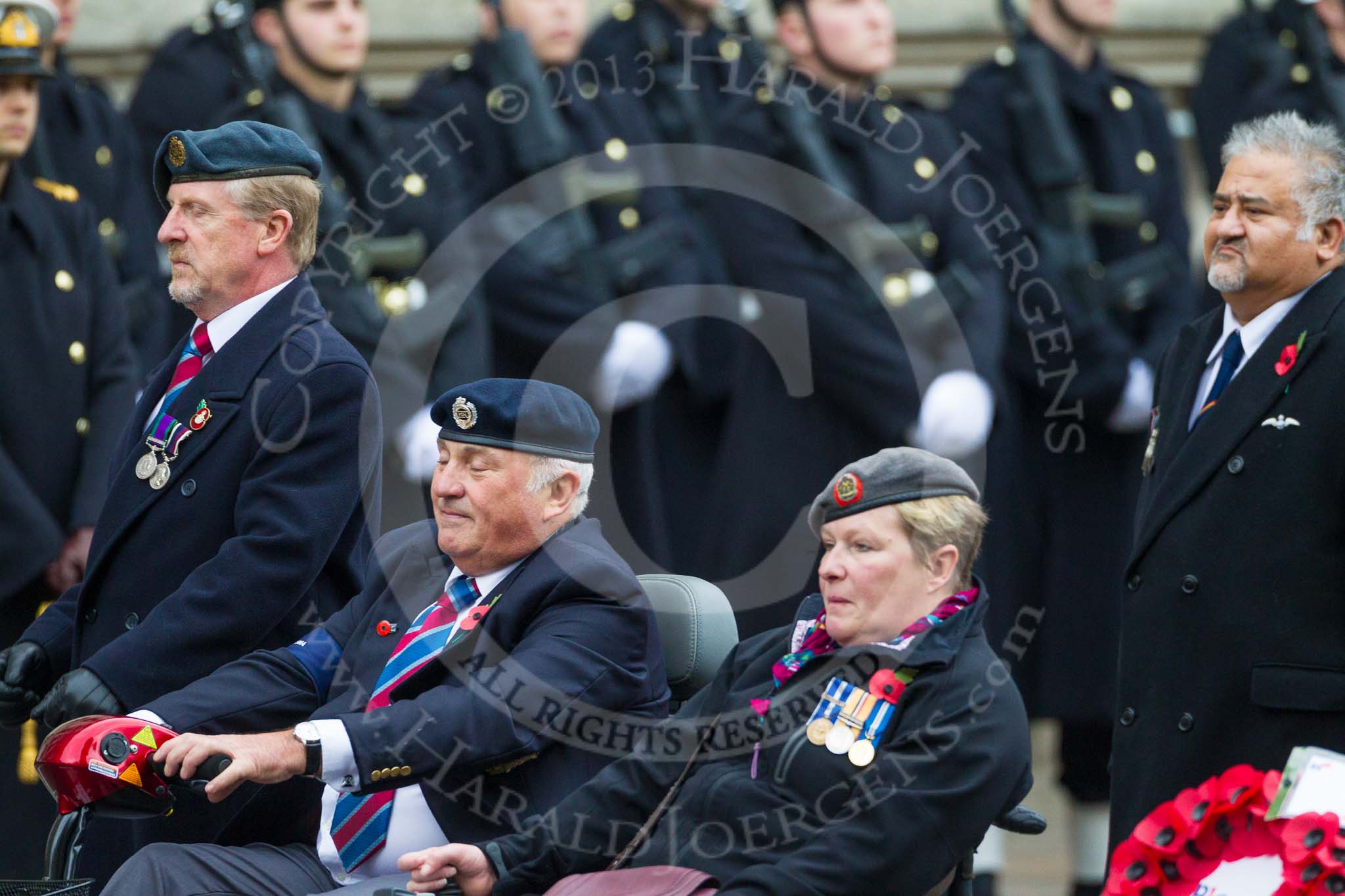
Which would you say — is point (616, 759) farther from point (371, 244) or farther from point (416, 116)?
point (416, 116)

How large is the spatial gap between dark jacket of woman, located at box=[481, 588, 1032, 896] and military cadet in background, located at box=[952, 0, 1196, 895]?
245 centimetres

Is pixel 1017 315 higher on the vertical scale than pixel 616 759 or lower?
higher

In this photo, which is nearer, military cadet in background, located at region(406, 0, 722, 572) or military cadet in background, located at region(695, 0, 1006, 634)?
military cadet in background, located at region(695, 0, 1006, 634)

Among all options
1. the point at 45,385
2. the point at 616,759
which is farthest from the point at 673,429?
the point at 616,759

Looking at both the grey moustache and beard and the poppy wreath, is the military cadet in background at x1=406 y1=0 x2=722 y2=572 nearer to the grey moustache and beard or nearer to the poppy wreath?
the grey moustache and beard

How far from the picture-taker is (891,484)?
3627 millimetres

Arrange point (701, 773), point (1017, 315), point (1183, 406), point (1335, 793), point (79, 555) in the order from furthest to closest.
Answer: point (1017, 315) < point (79, 555) < point (1183, 406) < point (701, 773) < point (1335, 793)

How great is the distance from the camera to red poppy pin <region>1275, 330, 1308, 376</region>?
3902mm

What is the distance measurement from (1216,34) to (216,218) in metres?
4.05

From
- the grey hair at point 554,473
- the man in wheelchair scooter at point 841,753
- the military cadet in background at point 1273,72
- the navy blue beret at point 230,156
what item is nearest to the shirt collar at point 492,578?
the grey hair at point 554,473

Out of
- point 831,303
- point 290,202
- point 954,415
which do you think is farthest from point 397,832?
point 831,303

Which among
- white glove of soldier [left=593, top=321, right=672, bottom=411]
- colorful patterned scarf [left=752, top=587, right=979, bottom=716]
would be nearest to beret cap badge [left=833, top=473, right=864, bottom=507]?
colorful patterned scarf [left=752, top=587, right=979, bottom=716]

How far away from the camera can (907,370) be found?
575 centimetres

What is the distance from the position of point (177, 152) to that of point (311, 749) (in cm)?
106
